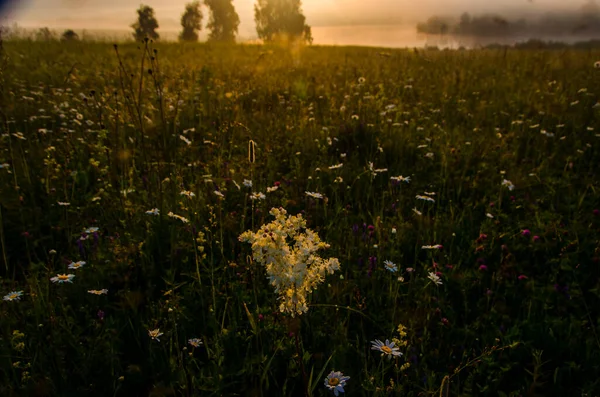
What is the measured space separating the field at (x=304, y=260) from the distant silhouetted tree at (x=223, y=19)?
75091mm

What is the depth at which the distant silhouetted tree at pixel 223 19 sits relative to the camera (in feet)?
238

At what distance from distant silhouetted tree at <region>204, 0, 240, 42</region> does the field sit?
246 feet

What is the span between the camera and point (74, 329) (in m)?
2.12

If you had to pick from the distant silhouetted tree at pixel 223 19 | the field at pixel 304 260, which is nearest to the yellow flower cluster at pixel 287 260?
the field at pixel 304 260

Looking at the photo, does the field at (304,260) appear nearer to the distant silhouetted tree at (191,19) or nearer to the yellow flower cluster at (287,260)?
the yellow flower cluster at (287,260)

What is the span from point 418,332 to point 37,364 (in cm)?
189

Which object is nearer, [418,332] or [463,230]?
[418,332]

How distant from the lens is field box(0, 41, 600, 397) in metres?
1.84

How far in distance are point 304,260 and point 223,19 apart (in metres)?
81.0

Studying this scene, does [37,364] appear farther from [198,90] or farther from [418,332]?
[198,90]

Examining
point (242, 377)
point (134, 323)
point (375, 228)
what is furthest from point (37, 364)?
point (375, 228)

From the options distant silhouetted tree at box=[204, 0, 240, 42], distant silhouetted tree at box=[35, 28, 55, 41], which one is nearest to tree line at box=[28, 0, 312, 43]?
distant silhouetted tree at box=[204, 0, 240, 42]

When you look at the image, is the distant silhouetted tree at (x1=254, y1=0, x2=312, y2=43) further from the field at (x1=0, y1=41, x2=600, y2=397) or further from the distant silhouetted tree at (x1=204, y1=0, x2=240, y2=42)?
the field at (x1=0, y1=41, x2=600, y2=397)

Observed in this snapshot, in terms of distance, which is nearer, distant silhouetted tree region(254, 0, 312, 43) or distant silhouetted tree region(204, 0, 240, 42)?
distant silhouetted tree region(254, 0, 312, 43)
